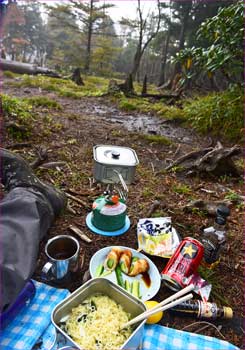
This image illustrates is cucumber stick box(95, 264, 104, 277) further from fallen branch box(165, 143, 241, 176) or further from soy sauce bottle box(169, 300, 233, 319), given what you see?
fallen branch box(165, 143, 241, 176)

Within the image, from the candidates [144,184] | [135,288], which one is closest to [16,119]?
[144,184]

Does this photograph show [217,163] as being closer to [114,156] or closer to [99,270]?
[114,156]

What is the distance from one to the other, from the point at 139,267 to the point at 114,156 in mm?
700

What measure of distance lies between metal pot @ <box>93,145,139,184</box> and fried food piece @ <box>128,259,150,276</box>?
1.69ft

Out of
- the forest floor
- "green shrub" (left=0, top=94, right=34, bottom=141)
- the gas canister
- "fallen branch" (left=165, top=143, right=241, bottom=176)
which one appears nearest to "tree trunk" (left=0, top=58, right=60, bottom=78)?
the forest floor

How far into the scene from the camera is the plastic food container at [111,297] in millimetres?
907

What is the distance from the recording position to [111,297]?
44.2 inches

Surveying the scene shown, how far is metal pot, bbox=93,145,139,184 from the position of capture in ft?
5.22

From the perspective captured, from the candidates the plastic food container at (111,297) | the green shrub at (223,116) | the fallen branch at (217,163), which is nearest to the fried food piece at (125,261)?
the plastic food container at (111,297)

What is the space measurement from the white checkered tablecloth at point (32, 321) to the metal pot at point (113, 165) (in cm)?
71

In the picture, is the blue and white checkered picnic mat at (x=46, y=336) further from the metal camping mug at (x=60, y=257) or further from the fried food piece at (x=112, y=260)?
the fried food piece at (x=112, y=260)

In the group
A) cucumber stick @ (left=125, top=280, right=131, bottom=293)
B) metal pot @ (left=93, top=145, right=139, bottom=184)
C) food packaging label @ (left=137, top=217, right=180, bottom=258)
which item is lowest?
cucumber stick @ (left=125, top=280, right=131, bottom=293)

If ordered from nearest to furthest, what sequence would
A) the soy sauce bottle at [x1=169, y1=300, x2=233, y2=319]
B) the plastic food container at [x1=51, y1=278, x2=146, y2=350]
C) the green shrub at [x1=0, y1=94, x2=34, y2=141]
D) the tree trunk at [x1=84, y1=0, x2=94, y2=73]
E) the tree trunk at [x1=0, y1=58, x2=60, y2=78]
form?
the plastic food container at [x1=51, y1=278, x2=146, y2=350]
the soy sauce bottle at [x1=169, y1=300, x2=233, y2=319]
the green shrub at [x1=0, y1=94, x2=34, y2=141]
the tree trunk at [x1=0, y1=58, x2=60, y2=78]
the tree trunk at [x1=84, y1=0, x2=94, y2=73]

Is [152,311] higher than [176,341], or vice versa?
[152,311]
